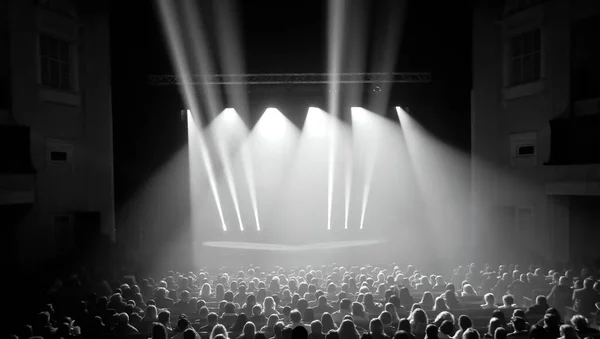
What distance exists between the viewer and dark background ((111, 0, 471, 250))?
16875mm

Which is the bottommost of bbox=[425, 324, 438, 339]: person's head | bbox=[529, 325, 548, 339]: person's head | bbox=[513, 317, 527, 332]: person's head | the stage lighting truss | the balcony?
bbox=[513, 317, 527, 332]: person's head

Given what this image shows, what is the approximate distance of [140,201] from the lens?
18078mm

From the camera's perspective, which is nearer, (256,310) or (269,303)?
(256,310)

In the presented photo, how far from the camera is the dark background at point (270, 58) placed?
16875mm

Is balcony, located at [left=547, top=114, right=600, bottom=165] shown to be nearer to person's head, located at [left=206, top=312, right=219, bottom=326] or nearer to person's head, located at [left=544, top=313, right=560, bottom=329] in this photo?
person's head, located at [left=544, top=313, right=560, bottom=329]

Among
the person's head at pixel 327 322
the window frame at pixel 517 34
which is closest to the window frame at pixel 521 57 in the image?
the window frame at pixel 517 34

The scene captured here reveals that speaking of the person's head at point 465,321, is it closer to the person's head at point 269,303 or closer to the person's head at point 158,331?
the person's head at point 269,303

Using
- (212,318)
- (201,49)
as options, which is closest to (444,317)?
(212,318)

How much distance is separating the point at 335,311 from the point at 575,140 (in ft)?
32.9

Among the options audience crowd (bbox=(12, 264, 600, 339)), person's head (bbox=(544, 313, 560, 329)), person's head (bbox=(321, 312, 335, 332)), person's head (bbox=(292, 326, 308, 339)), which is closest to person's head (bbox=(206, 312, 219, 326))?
audience crowd (bbox=(12, 264, 600, 339))

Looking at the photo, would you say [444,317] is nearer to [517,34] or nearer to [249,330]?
[249,330]

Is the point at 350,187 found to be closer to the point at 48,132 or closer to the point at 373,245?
the point at 373,245

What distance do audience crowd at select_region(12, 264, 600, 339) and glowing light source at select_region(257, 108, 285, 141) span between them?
431 inches

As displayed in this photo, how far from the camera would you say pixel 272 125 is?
23891mm
